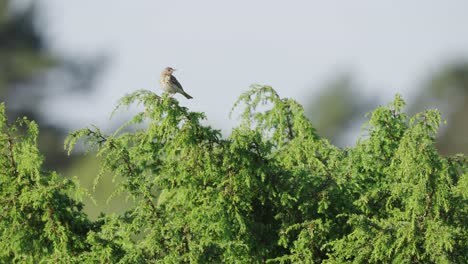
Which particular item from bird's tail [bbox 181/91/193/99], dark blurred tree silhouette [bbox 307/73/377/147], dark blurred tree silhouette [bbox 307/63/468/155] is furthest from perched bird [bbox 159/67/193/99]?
dark blurred tree silhouette [bbox 307/73/377/147]

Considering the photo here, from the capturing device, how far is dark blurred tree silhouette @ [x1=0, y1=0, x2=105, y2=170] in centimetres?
5222

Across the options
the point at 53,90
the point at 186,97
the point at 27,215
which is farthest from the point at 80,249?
the point at 53,90

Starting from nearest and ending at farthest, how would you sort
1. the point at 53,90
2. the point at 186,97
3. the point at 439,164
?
1. the point at 439,164
2. the point at 186,97
3. the point at 53,90

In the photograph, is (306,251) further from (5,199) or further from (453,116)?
(453,116)

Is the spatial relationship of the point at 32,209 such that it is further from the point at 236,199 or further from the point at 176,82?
the point at 176,82

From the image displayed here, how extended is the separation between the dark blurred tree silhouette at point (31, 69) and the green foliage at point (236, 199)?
4279cm

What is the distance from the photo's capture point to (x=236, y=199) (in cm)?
689

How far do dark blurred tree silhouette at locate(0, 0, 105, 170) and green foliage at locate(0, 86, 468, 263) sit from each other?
42.8 m

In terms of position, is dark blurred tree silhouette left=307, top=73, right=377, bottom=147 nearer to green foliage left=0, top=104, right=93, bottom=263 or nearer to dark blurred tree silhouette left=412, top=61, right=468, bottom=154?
dark blurred tree silhouette left=412, top=61, right=468, bottom=154

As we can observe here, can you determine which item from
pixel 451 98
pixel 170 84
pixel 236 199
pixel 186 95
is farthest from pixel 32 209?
pixel 451 98

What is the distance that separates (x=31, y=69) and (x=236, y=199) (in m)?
48.4

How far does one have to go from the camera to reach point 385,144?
7723 mm

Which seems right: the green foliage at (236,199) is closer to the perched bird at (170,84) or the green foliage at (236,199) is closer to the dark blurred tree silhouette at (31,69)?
the perched bird at (170,84)

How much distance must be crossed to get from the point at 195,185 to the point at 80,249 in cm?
92
